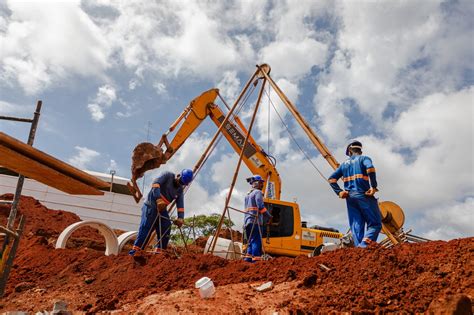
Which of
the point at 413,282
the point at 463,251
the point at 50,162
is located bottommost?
the point at 413,282

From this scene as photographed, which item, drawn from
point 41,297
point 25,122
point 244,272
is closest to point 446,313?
point 244,272

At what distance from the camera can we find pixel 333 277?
13.0 ft

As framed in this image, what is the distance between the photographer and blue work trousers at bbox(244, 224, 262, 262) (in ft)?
25.7

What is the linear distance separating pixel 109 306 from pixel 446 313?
332cm

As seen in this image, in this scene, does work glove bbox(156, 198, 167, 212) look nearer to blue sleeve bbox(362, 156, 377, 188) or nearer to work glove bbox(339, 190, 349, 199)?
work glove bbox(339, 190, 349, 199)

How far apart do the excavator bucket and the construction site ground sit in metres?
2.35

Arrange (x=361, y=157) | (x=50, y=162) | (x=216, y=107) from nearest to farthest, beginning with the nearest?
(x=50, y=162)
(x=361, y=157)
(x=216, y=107)

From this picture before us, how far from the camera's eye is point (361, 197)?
5.95m

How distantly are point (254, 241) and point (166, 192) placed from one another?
202cm

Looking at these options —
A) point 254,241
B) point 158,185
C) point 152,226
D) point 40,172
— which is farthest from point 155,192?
point 40,172

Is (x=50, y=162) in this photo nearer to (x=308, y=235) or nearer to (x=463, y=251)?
(x=463, y=251)

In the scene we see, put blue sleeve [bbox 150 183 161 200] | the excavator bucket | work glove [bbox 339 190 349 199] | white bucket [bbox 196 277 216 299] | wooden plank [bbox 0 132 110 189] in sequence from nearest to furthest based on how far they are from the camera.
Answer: wooden plank [bbox 0 132 110 189], white bucket [bbox 196 277 216 299], work glove [bbox 339 190 349 199], blue sleeve [bbox 150 183 161 200], the excavator bucket

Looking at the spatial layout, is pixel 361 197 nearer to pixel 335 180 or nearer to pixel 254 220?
pixel 335 180

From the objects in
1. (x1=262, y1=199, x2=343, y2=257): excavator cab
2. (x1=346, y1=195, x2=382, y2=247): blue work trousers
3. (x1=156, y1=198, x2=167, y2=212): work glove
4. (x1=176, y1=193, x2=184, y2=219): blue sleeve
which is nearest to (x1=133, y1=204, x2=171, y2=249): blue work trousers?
(x1=156, y1=198, x2=167, y2=212): work glove
